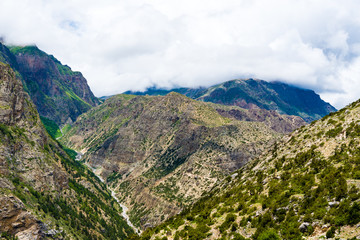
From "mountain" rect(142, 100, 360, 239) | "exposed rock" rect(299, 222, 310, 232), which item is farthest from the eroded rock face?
"exposed rock" rect(299, 222, 310, 232)

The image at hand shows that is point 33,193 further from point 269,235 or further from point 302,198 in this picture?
point 302,198

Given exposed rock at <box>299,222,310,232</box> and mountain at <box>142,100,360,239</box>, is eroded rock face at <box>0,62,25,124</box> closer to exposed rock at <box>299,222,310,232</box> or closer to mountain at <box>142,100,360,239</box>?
mountain at <box>142,100,360,239</box>

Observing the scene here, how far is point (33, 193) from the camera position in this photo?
459ft

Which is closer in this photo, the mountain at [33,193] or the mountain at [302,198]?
the mountain at [302,198]

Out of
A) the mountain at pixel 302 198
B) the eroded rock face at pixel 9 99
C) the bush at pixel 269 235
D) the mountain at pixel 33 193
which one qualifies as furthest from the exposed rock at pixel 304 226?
the eroded rock face at pixel 9 99

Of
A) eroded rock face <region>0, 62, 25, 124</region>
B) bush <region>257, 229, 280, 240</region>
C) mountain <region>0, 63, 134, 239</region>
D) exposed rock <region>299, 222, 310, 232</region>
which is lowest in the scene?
bush <region>257, 229, 280, 240</region>

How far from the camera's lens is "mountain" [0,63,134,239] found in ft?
387

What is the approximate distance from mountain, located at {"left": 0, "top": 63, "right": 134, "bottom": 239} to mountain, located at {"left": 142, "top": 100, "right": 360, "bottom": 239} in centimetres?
10461

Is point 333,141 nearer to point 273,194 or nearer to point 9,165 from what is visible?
point 273,194

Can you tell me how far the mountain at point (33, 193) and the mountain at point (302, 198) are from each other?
105 metres

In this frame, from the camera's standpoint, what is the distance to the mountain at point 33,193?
387ft

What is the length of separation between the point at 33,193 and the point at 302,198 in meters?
154

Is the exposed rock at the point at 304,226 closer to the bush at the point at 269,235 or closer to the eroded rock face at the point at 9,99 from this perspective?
the bush at the point at 269,235

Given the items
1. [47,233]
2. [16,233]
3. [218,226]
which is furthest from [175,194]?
[218,226]
